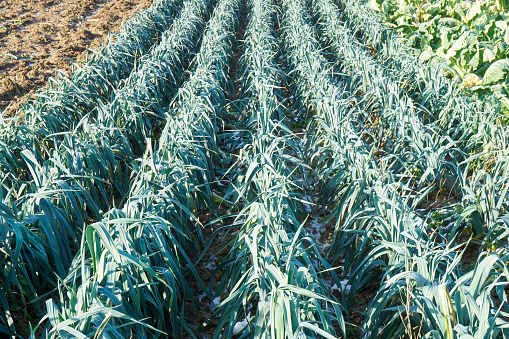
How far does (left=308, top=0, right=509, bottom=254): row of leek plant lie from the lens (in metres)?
2.43

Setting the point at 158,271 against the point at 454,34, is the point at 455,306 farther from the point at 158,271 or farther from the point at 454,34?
the point at 454,34

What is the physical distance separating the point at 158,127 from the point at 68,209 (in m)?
2.33

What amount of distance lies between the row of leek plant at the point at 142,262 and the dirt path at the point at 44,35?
9.10 feet

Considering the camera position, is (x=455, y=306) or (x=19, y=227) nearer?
(x=455, y=306)

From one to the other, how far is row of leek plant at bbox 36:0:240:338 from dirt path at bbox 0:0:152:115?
2774mm

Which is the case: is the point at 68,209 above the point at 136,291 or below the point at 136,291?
above

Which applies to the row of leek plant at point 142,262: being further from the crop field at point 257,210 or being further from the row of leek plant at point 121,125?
the row of leek plant at point 121,125

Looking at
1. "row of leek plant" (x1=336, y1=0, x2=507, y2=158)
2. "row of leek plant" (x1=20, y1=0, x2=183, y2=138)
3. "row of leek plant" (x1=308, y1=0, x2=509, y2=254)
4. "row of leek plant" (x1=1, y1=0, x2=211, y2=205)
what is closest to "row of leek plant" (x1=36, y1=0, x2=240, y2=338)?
"row of leek plant" (x1=1, y1=0, x2=211, y2=205)

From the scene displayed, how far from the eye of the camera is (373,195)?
2.33 meters

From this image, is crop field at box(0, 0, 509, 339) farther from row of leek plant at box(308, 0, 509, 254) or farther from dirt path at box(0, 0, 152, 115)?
dirt path at box(0, 0, 152, 115)

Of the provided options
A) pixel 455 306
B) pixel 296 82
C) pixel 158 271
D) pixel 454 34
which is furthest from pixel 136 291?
pixel 454 34

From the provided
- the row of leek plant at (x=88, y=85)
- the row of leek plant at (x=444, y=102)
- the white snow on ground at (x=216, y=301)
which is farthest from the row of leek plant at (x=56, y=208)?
the row of leek plant at (x=444, y=102)

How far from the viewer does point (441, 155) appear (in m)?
3.00

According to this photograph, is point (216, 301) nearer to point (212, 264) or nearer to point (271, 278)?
point (212, 264)
